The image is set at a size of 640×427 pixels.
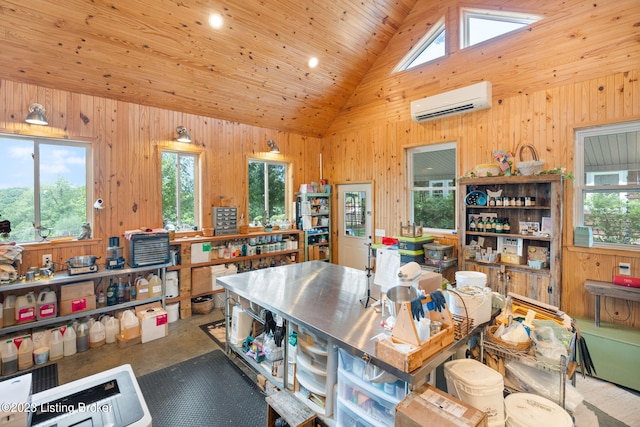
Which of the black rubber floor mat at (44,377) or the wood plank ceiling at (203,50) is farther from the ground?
the wood plank ceiling at (203,50)

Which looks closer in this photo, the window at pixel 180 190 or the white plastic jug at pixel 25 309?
the white plastic jug at pixel 25 309

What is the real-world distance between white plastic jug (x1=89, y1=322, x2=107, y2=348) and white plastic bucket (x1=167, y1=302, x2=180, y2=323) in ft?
2.44

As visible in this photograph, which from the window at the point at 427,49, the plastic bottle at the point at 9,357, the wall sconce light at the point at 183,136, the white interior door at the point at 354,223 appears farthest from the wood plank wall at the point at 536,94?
the plastic bottle at the point at 9,357

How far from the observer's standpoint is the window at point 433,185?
177 inches

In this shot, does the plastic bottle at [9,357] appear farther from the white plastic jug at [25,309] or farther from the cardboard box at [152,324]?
the cardboard box at [152,324]

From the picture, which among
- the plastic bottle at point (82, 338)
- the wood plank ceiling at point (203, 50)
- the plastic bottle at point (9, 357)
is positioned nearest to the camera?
the plastic bottle at point (9, 357)

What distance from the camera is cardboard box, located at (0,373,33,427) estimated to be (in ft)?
3.29

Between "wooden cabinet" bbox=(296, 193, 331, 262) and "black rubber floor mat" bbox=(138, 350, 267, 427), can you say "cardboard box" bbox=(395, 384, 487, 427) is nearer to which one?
"black rubber floor mat" bbox=(138, 350, 267, 427)

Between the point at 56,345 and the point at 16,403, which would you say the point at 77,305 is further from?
the point at 16,403

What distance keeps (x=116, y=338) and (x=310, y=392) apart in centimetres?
257

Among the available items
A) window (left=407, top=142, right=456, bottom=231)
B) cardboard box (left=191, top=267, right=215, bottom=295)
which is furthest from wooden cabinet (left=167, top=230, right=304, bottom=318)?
window (left=407, top=142, right=456, bottom=231)

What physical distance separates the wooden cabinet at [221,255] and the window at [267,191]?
0.47 metres

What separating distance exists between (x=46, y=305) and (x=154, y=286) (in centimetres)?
104

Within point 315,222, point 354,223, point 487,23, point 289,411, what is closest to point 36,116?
point 289,411
